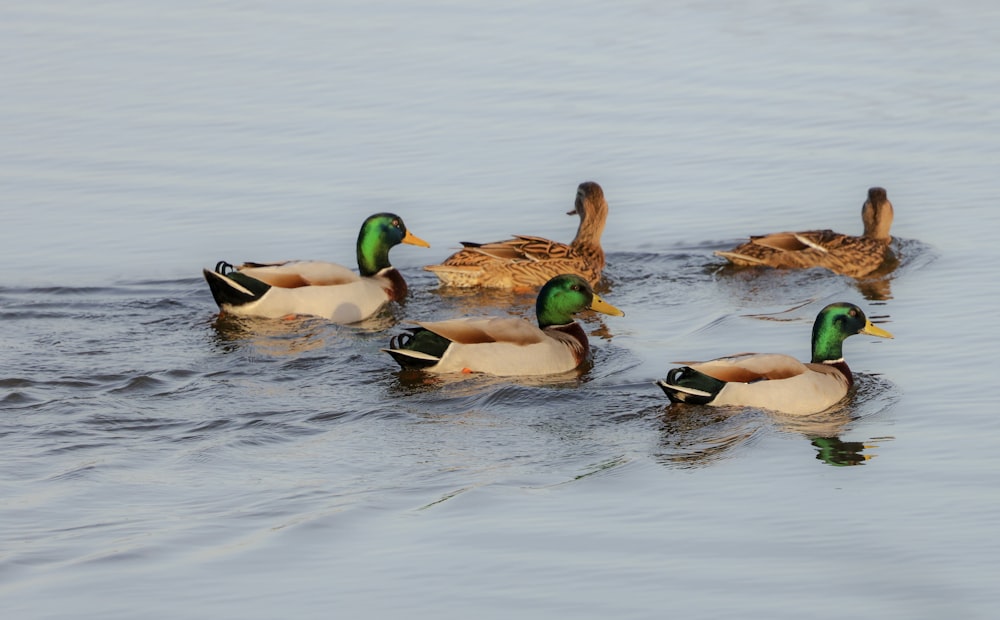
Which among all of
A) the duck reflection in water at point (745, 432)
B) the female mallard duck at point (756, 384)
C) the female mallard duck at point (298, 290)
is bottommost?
the duck reflection in water at point (745, 432)

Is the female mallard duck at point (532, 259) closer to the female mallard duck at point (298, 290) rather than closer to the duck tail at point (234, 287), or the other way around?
the female mallard duck at point (298, 290)

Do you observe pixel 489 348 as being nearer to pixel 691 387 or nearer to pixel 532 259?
pixel 691 387

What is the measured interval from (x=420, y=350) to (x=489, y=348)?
45 centimetres

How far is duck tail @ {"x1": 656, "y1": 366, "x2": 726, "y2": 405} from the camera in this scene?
10.3 meters

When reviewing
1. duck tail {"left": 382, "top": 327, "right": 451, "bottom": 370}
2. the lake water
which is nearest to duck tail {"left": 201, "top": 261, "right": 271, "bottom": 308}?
the lake water

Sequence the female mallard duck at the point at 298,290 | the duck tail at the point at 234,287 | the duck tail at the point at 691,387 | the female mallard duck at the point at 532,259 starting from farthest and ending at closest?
the female mallard duck at the point at 532,259 < the female mallard duck at the point at 298,290 < the duck tail at the point at 234,287 < the duck tail at the point at 691,387

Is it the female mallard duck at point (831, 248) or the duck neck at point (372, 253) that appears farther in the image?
the duck neck at point (372, 253)

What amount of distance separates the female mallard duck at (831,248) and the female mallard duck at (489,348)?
8.33 feet

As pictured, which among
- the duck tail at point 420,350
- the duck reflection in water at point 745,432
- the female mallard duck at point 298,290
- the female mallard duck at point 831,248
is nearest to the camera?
the duck reflection in water at point 745,432

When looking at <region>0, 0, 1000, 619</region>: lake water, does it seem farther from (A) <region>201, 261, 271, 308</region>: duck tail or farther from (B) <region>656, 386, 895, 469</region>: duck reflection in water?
(A) <region>201, 261, 271, 308</region>: duck tail

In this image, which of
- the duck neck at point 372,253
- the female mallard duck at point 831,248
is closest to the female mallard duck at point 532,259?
the duck neck at point 372,253

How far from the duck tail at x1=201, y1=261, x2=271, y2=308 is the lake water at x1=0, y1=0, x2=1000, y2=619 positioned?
223mm

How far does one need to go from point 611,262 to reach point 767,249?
4.48 feet

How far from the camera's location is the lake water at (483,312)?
305 inches
